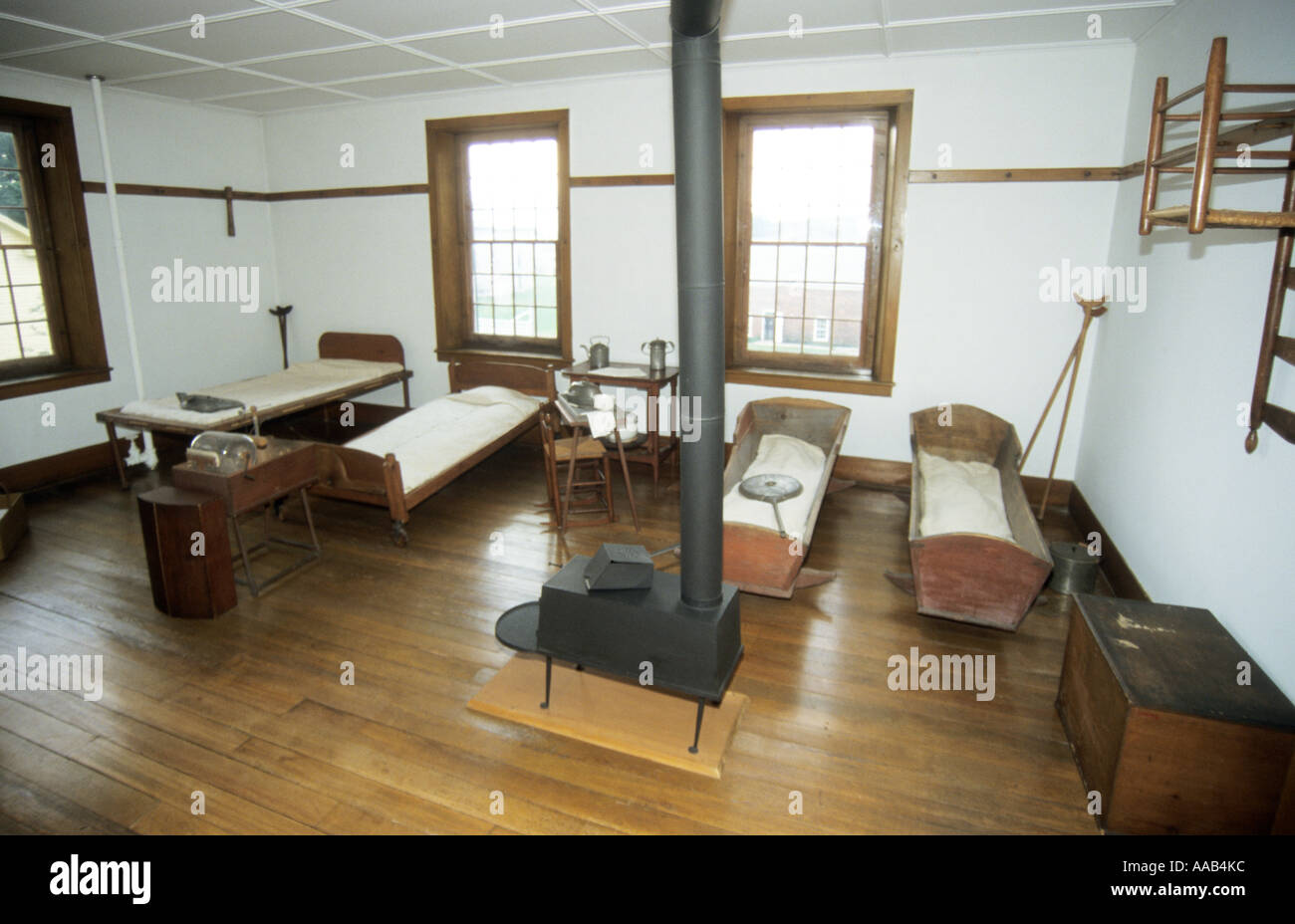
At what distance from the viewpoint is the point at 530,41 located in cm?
514

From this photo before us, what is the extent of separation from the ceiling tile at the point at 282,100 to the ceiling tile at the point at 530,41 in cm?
189

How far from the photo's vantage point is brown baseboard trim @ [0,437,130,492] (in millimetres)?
5895

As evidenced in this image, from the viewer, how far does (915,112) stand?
216 inches

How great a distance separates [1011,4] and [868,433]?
3.02m

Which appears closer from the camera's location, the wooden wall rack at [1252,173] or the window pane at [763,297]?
the wooden wall rack at [1252,173]

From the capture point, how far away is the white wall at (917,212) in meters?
5.25

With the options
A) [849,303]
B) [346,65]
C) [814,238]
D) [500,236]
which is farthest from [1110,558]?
[346,65]

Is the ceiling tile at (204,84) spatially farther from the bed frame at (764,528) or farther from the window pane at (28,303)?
the bed frame at (764,528)

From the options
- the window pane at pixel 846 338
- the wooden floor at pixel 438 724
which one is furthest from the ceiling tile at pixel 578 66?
the wooden floor at pixel 438 724

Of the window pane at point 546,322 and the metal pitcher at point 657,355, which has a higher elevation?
the window pane at point 546,322

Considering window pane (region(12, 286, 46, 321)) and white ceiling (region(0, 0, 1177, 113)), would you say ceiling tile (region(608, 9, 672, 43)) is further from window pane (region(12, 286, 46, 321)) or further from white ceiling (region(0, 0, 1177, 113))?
window pane (region(12, 286, 46, 321))

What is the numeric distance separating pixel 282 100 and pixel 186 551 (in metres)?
4.84
